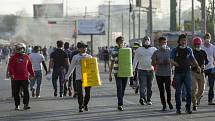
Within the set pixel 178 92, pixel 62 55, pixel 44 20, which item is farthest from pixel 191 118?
pixel 44 20

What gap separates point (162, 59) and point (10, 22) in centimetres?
13742

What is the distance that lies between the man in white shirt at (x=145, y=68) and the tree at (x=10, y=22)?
436 ft

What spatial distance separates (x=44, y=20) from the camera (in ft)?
445

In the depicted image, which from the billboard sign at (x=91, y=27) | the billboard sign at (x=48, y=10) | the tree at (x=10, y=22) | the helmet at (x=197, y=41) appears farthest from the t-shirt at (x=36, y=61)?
the tree at (x=10, y=22)

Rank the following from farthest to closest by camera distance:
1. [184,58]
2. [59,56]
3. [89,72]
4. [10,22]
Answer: [10,22] < [59,56] < [89,72] < [184,58]

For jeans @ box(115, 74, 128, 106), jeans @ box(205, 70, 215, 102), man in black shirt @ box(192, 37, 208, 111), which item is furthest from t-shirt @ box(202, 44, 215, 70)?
jeans @ box(115, 74, 128, 106)

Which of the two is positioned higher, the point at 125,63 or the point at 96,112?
the point at 125,63

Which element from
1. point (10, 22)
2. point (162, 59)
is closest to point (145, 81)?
point (162, 59)

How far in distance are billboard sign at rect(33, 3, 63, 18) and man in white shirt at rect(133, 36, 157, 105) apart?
110m

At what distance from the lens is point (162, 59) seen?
16953 mm

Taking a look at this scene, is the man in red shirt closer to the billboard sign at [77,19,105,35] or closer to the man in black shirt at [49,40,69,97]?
the man in black shirt at [49,40,69,97]

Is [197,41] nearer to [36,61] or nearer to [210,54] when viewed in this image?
[210,54]

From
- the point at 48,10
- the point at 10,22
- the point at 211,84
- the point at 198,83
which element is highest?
the point at 48,10

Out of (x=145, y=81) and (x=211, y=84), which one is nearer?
(x=145, y=81)
